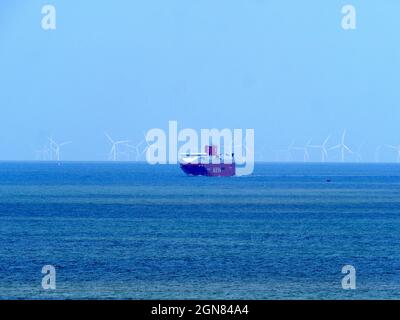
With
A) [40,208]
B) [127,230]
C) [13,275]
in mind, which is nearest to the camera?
[13,275]

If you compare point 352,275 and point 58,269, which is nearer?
point 352,275

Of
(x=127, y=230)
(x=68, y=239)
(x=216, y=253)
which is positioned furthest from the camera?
(x=127, y=230)

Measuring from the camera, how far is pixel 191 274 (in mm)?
56062

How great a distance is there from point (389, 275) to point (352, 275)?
9.35 meters

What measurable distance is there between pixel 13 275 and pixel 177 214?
189 ft

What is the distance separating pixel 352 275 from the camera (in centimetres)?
4788

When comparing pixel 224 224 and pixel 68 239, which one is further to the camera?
pixel 224 224

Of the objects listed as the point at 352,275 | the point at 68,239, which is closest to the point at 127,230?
the point at 68,239

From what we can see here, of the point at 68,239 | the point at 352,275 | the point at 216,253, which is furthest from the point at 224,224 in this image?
the point at 352,275

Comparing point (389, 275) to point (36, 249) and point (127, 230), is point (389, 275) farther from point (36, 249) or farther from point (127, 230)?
point (127, 230)
